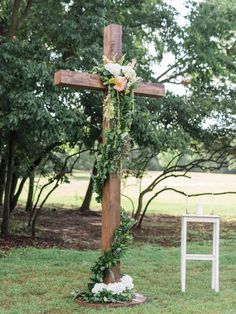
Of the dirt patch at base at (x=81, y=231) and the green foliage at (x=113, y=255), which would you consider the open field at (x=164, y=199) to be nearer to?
the dirt patch at base at (x=81, y=231)

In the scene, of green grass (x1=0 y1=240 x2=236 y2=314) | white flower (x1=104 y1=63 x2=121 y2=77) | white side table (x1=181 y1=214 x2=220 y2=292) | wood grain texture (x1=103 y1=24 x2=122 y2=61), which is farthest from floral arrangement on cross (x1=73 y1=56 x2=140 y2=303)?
white side table (x1=181 y1=214 x2=220 y2=292)

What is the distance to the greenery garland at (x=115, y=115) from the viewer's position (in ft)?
19.5

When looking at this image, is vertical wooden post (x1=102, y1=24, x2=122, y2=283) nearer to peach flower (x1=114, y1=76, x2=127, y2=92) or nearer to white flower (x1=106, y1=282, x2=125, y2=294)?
white flower (x1=106, y1=282, x2=125, y2=294)

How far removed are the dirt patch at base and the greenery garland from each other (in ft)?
16.2

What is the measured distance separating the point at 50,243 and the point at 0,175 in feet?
18.8

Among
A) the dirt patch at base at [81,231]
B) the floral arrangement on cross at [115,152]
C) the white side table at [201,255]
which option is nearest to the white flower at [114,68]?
the floral arrangement on cross at [115,152]

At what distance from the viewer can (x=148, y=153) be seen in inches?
619

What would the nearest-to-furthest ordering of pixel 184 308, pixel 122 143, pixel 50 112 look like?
pixel 184 308 < pixel 122 143 < pixel 50 112

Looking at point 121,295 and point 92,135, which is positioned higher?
point 92,135

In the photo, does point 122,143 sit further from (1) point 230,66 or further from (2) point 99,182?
(1) point 230,66

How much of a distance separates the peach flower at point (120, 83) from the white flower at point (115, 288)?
7.00 feet

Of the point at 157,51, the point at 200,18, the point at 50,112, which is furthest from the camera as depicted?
the point at 157,51

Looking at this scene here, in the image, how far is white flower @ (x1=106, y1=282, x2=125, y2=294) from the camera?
19.2 feet

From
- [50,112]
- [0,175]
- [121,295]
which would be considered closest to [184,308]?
[121,295]
